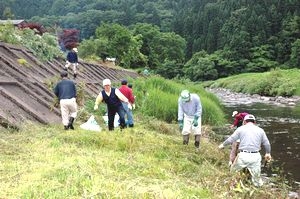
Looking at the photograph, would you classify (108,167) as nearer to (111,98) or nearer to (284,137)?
(111,98)

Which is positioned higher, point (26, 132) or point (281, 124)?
point (26, 132)

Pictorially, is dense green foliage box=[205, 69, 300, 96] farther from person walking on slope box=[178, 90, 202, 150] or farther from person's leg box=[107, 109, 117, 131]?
person's leg box=[107, 109, 117, 131]

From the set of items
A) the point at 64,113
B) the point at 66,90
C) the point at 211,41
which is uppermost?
the point at 211,41

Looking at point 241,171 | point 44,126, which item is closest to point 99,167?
point 241,171

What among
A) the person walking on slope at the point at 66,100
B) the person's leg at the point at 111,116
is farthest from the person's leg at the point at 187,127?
the person walking on slope at the point at 66,100

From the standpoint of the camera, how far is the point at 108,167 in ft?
29.7

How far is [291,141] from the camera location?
1966 cm

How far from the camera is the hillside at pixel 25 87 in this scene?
1468 centimetres

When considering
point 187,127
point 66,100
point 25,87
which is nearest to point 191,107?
point 187,127

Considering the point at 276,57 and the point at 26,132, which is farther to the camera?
the point at 276,57

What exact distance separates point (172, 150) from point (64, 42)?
56947mm

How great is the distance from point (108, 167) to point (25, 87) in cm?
938

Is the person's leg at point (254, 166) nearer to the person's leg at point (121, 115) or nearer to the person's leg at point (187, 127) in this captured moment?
the person's leg at point (187, 127)

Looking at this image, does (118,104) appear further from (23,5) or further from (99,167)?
(23,5)
